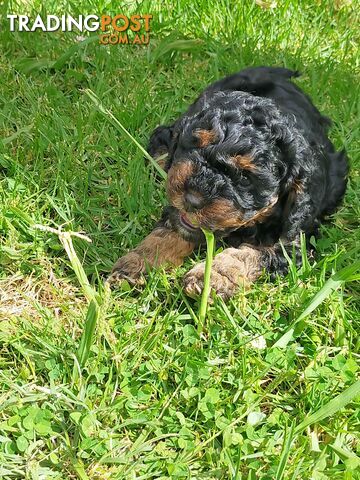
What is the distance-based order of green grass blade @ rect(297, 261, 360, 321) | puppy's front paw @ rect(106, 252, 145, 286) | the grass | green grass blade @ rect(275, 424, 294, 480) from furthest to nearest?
puppy's front paw @ rect(106, 252, 145, 286)
green grass blade @ rect(297, 261, 360, 321)
the grass
green grass blade @ rect(275, 424, 294, 480)

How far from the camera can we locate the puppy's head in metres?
2.61

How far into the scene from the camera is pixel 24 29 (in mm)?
4438

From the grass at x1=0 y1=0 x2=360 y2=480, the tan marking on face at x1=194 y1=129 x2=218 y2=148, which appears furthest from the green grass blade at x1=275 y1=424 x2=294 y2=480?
the tan marking on face at x1=194 y1=129 x2=218 y2=148

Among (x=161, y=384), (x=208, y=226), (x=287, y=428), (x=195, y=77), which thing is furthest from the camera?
(x=195, y=77)

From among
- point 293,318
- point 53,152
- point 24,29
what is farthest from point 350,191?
point 24,29

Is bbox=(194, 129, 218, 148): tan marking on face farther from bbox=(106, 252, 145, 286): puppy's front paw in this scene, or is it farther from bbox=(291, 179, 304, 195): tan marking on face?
bbox=(106, 252, 145, 286): puppy's front paw

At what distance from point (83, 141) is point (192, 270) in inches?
48.4

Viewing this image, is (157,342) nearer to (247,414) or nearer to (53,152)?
(247,414)

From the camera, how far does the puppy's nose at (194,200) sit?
259cm

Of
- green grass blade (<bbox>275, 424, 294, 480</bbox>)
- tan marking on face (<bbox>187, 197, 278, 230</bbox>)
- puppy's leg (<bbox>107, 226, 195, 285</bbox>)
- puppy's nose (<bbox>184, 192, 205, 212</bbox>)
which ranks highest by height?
puppy's nose (<bbox>184, 192, 205, 212</bbox>)

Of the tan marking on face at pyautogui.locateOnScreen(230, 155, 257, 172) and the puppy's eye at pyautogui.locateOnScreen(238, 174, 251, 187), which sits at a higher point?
the tan marking on face at pyautogui.locateOnScreen(230, 155, 257, 172)

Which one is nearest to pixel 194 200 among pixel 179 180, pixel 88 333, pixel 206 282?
pixel 179 180

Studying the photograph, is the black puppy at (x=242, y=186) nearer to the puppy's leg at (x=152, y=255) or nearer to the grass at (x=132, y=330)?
the puppy's leg at (x=152, y=255)

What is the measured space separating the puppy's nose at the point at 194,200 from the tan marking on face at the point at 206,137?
240 millimetres
